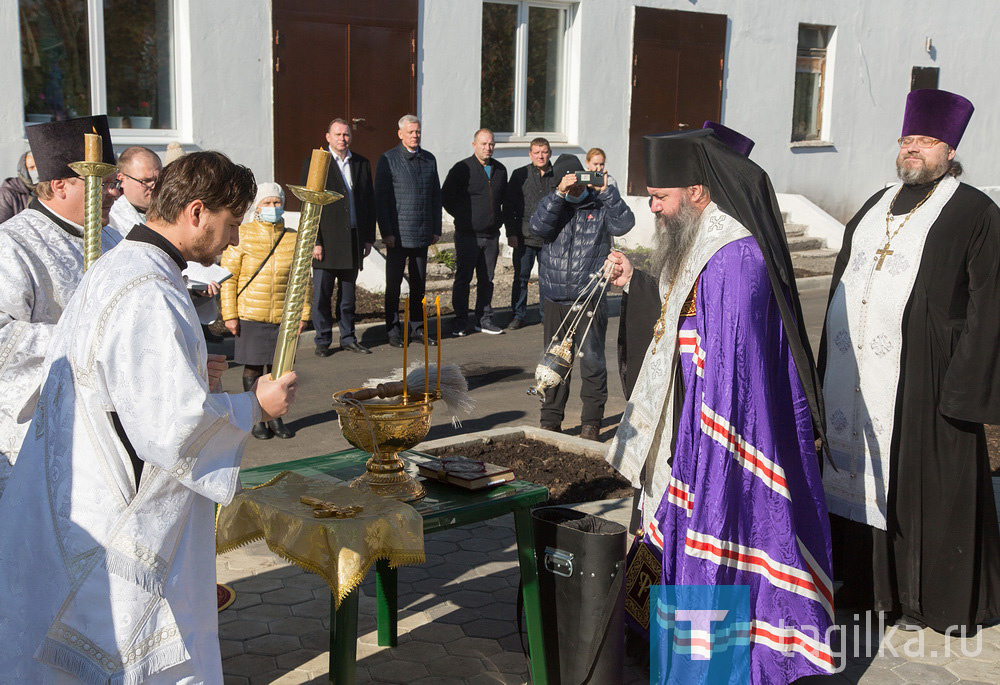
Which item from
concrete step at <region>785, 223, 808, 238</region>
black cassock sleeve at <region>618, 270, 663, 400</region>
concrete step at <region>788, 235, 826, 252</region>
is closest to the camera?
black cassock sleeve at <region>618, 270, 663, 400</region>

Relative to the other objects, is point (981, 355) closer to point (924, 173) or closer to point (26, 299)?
point (924, 173)

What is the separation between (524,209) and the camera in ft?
38.6

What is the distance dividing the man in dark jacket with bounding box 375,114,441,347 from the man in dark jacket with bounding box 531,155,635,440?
3.09m

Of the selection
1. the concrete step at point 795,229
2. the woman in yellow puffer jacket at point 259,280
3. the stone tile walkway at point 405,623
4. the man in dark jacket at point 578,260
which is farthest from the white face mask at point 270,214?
the concrete step at point 795,229

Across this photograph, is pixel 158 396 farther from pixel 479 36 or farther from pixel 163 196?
pixel 479 36

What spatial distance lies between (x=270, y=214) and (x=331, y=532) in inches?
167

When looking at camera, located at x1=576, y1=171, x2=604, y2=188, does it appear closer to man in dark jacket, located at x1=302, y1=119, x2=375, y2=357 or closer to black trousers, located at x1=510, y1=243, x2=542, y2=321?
man in dark jacket, located at x1=302, y1=119, x2=375, y2=357

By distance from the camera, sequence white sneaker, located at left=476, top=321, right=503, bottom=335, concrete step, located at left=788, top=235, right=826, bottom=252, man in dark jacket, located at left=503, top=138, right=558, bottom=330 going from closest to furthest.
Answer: white sneaker, located at left=476, top=321, right=503, bottom=335
man in dark jacket, located at left=503, top=138, right=558, bottom=330
concrete step, located at left=788, top=235, right=826, bottom=252

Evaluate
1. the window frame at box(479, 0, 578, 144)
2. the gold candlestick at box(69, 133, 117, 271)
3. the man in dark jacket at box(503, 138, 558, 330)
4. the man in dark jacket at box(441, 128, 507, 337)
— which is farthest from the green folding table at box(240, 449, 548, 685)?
the window frame at box(479, 0, 578, 144)

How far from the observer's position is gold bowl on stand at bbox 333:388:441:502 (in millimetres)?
3631

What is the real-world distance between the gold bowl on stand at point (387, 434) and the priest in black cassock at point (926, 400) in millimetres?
2040

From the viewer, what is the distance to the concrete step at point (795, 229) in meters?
17.3

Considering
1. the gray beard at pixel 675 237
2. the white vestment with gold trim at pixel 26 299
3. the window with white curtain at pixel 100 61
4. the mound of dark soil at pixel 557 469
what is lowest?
the mound of dark soil at pixel 557 469

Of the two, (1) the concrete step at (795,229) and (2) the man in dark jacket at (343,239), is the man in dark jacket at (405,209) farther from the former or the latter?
(1) the concrete step at (795,229)
